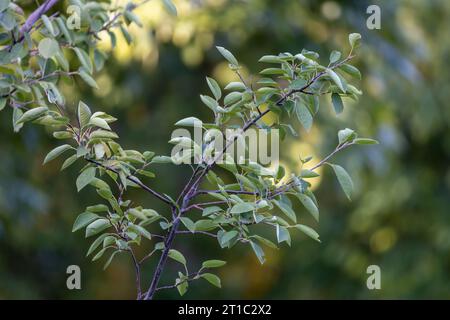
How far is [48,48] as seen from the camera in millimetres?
1854

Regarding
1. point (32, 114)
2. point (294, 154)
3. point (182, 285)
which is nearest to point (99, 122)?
point (32, 114)

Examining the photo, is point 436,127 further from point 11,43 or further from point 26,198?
point 11,43

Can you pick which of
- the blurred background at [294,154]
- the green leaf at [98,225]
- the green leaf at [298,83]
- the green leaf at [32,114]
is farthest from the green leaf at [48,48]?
the blurred background at [294,154]

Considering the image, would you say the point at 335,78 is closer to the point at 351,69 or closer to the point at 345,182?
the point at 351,69

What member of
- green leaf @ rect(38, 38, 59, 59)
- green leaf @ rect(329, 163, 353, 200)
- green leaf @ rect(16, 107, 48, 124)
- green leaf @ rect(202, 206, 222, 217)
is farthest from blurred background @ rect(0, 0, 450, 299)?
green leaf @ rect(329, 163, 353, 200)

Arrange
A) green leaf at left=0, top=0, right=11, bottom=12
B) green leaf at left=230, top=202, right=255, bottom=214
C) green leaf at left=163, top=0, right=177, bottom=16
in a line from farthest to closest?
green leaf at left=163, top=0, right=177, bottom=16 < green leaf at left=0, top=0, right=11, bottom=12 < green leaf at left=230, top=202, right=255, bottom=214

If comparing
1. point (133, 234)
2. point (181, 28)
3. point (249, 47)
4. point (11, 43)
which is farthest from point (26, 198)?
point (133, 234)

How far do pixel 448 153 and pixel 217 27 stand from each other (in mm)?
2487

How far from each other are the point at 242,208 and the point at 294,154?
3.92 meters

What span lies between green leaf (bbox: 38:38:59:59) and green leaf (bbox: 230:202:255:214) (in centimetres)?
64

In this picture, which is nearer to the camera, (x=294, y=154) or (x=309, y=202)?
(x=309, y=202)

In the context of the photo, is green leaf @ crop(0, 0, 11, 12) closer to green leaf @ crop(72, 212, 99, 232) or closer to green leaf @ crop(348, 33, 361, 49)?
green leaf @ crop(72, 212, 99, 232)

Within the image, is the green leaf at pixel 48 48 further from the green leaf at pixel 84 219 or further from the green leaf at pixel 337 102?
the green leaf at pixel 337 102

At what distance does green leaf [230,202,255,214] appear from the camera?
5.03ft
